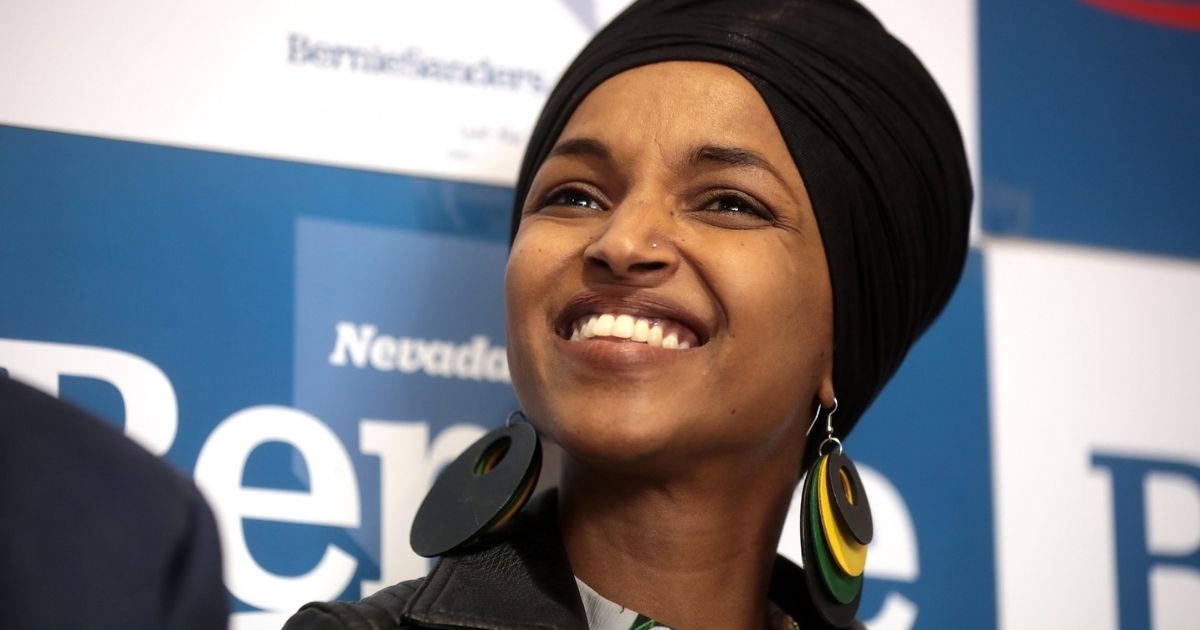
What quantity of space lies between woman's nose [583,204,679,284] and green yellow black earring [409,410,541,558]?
190 mm

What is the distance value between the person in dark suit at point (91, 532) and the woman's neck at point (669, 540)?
2.69 feet

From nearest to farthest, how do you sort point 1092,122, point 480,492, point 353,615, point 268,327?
point 353,615 → point 480,492 → point 268,327 → point 1092,122

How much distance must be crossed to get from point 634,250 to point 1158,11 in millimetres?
1342

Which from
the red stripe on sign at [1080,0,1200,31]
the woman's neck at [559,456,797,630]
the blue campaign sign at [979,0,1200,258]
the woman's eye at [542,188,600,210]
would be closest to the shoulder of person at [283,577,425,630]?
the woman's neck at [559,456,797,630]

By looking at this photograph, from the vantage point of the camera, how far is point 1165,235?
98.5 inches

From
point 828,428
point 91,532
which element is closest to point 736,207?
point 828,428

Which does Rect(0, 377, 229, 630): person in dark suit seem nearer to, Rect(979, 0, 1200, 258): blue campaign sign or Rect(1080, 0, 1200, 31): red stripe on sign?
Rect(979, 0, 1200, 258): blue campaign sign

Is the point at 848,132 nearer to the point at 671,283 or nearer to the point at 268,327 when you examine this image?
the point at 671,283

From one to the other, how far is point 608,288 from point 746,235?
6.1 inches

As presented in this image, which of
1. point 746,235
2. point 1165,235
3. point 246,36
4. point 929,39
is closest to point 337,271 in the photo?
point 246,36

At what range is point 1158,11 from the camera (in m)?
2.58

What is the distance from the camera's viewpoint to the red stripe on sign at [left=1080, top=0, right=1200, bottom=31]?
2.54m

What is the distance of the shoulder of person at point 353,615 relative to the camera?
1563 mm

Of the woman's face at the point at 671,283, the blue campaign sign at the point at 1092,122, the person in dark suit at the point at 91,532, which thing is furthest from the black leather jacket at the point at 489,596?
the blue campaign sign at the point at 1092,122
